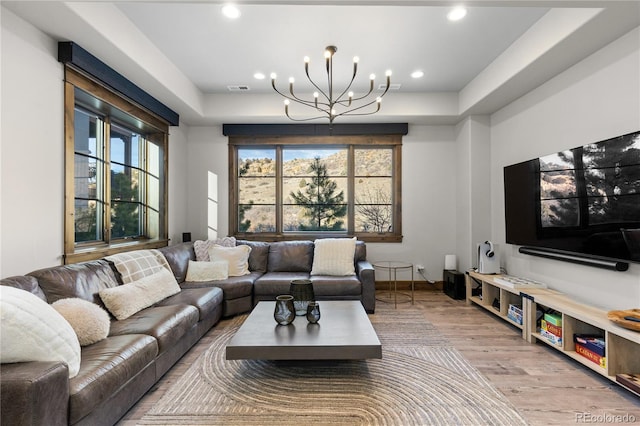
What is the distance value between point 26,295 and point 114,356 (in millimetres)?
549

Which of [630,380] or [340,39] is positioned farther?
[340,39]

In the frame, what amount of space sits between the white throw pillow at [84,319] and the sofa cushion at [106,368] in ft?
0.16

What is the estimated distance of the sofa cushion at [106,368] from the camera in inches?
59.9

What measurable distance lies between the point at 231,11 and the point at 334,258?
2.94m

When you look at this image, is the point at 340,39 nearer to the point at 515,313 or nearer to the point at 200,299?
the point at 200,299

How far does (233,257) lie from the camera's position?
4195mm

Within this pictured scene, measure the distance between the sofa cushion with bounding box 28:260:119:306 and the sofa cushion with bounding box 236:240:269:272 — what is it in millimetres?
1865

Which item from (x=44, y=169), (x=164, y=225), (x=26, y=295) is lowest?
(x=26, y=295)

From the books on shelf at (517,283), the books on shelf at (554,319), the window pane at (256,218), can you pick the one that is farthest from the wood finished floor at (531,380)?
the window pane at (256,218)

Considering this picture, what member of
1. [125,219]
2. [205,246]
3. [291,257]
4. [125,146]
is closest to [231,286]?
[205,246]

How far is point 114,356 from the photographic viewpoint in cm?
182

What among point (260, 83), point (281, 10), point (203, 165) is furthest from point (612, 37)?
point (203, 165)

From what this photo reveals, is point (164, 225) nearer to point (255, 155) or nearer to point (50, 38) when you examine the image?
point (255, 155)
